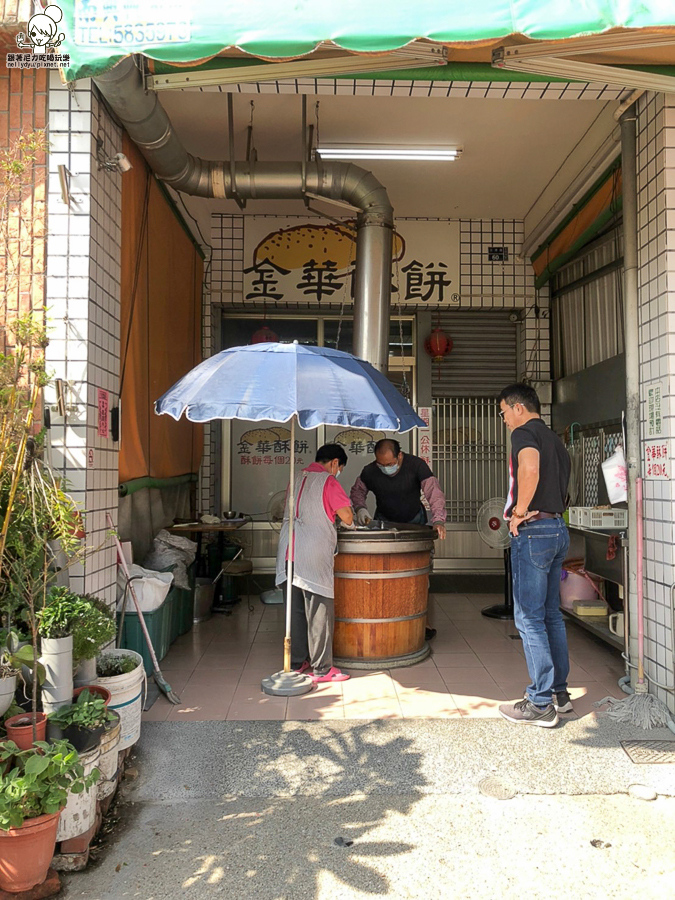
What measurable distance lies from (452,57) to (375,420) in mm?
2380

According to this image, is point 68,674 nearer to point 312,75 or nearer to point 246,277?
point 312,75

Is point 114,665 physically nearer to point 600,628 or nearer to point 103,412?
point 103,412

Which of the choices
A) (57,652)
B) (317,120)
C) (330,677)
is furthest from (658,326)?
(57,652)

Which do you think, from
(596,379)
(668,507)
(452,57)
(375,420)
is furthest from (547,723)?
(452,57)

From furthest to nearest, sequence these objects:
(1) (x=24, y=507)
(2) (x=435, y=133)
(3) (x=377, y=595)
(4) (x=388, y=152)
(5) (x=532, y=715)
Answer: (2) (x=435, y=133)
(4) (x=388, y=152)
(3) (x=377, y=595)
(5) (x=532, y=715)
(1) (x=24, y=507)

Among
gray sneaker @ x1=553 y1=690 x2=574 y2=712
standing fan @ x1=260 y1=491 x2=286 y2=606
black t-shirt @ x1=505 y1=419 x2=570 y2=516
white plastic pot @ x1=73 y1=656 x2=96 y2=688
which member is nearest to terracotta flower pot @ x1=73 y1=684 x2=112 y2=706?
white plastic pot @ x1=73 y1=656 x2=96 y2=688

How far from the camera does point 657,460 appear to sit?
4297 millimetres

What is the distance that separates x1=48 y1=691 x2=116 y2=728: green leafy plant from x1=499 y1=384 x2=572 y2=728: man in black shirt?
2.55m

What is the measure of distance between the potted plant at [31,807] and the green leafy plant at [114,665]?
35.0 inches

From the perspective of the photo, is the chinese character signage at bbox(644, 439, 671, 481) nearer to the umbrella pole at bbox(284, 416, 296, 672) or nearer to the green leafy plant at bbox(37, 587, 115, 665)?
the umbrella pole at bbox(284, 416, 296, 672)

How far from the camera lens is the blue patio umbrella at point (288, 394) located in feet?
13.0

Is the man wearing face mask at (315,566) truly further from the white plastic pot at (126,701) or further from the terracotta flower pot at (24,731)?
the terracotta flower pot at (24,731)

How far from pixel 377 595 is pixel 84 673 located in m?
Result: 2.38

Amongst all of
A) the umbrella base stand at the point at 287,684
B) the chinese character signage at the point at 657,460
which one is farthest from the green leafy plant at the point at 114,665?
the chinese character signage at the point at 657,460
